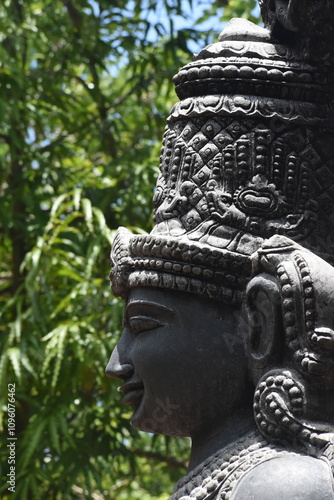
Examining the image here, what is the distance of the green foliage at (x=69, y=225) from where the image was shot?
6066 mm

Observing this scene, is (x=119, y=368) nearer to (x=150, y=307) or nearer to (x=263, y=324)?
(x=150, y=307)

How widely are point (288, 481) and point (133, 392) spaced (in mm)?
722

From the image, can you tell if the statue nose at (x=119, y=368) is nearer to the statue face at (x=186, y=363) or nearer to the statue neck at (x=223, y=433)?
the statue face at (x=186, y=363)

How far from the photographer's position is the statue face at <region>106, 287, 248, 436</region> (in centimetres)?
332

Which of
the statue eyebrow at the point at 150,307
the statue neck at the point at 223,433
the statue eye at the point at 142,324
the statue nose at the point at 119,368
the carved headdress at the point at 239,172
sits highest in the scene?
the carved headdress at the point at 239,172

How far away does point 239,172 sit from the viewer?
3.42m

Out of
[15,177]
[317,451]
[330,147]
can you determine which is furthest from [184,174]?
[15,177]

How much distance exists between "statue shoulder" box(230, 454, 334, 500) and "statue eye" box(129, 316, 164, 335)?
60cm

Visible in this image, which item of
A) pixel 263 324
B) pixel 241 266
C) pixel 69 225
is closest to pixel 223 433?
pixel 263 324

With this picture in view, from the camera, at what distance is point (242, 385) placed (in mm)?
3332

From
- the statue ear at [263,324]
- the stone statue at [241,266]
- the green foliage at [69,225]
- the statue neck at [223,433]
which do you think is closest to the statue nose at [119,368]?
the stone statue at [241,266]

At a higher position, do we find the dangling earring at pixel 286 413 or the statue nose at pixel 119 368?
the statue nose at pixel 119 368

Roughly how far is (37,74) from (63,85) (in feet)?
2.79

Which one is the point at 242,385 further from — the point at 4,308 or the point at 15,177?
the point at 15,177
